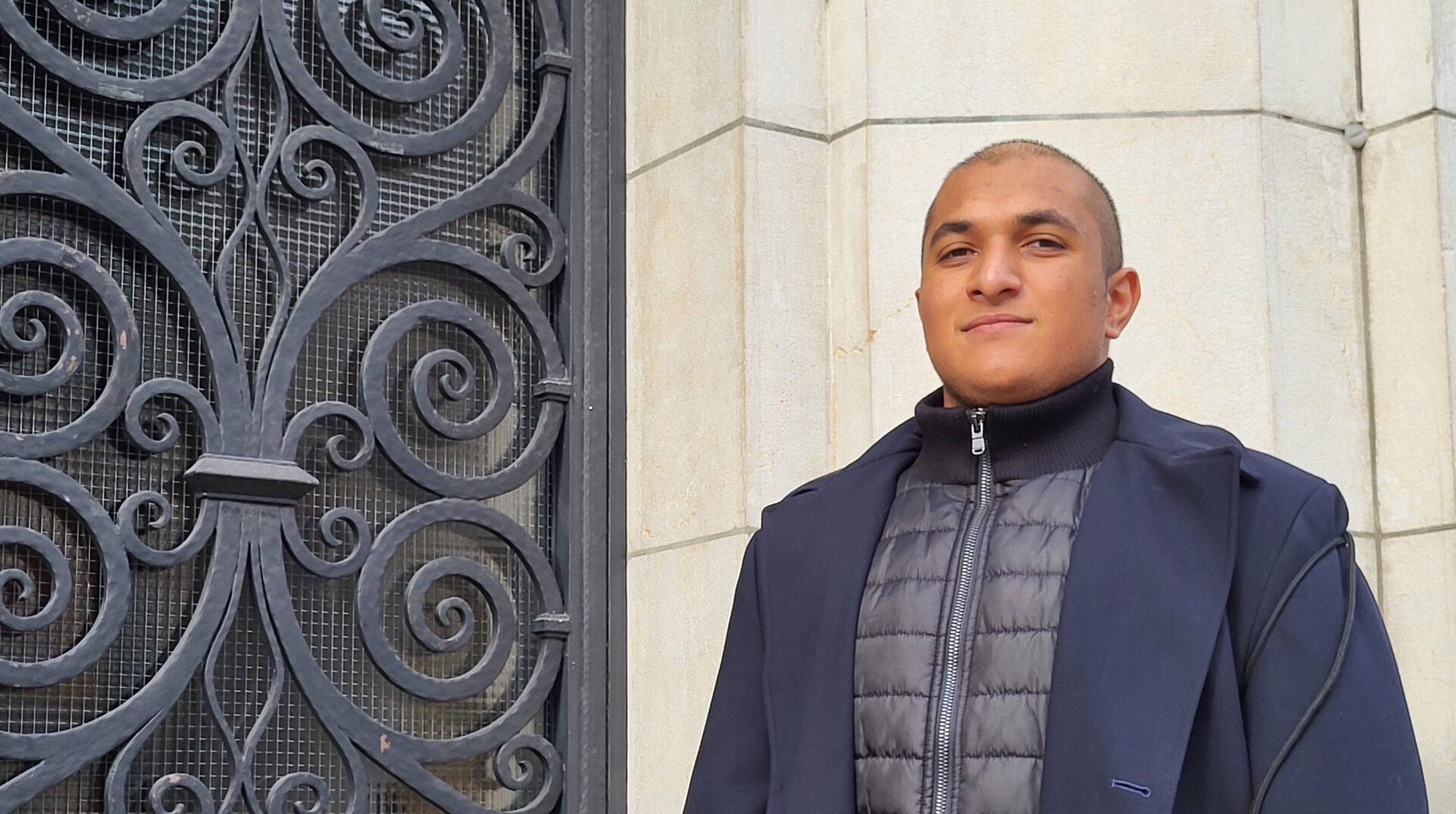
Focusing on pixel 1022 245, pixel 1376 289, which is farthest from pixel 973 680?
pixel 1376 289

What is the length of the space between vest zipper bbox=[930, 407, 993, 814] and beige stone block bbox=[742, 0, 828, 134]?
1.80 metres

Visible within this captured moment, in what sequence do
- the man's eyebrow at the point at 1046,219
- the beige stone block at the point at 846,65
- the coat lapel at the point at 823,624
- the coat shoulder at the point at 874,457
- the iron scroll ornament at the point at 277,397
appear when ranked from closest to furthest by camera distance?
the coat lapel at the point at 823,624
the man's eyebrow at the point at 1046,219
the coat shoulder at the point at 874,457
the iron scroll ornament at the point at 277,397
the beige stone block at the point at 846,65

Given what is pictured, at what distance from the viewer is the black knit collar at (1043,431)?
2699 mm

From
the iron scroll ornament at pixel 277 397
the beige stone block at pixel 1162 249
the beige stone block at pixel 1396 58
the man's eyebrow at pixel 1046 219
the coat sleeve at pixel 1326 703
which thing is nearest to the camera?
the coat sleeve at pixel 1326 703

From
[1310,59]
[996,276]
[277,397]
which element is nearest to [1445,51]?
[1310,59]

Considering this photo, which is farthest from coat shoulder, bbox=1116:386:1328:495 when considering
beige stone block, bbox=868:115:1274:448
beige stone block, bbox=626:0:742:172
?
beige stone block, bbox=626:0:742:172

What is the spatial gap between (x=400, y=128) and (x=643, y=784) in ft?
5.21

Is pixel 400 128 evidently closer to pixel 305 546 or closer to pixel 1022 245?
pixel 305 546

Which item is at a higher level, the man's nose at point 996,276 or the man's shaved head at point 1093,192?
the man's shaved head at point 1093,192

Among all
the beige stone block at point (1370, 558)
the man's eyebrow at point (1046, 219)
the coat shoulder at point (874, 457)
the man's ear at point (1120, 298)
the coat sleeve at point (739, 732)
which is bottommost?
the coat sleeve at point (739, 732)

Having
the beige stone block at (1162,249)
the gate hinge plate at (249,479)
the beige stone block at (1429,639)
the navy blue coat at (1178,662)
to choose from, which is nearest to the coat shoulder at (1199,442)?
the navy blue coat at (1178,662)

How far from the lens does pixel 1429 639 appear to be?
390cm

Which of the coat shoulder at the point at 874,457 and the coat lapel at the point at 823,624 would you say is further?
the coat shoulder at the point at 874,457

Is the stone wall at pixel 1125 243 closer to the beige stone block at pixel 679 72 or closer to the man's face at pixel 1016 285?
the beige stone block at pixel 679 72
